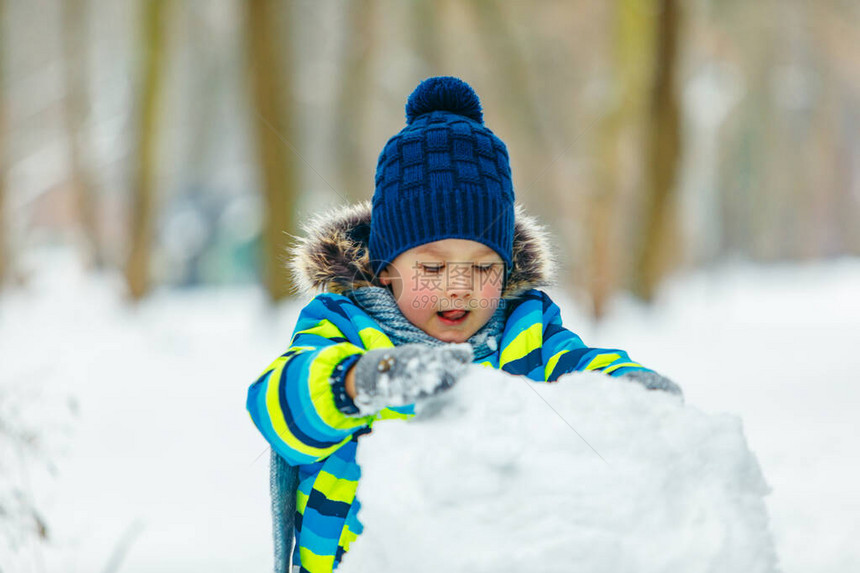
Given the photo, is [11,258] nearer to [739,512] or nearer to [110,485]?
[110,485]

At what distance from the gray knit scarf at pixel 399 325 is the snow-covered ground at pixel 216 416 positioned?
53 cm

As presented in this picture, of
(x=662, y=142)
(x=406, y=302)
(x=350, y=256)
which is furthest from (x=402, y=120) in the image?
(x=406, y=302)

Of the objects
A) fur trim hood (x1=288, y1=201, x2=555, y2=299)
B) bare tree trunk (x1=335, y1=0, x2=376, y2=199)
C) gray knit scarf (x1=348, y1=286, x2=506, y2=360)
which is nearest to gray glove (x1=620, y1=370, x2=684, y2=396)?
gray knit scarf (x1=348, y1=286, x2=506, y2=360)

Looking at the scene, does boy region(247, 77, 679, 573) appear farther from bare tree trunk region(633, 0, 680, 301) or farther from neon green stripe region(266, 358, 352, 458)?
bare tree trunk region(633, 0, 680, 301)

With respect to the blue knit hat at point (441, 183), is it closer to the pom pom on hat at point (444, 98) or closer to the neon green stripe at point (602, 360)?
the pom pom on hat at point (444, 98)

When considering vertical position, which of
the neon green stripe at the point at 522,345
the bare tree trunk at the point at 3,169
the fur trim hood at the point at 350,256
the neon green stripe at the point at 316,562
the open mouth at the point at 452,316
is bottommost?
the neon green stripe at the point at 316,562

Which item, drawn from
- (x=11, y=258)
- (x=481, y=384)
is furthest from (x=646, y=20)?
(x=11, y=258)

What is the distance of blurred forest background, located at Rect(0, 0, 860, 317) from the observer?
6.88 meters

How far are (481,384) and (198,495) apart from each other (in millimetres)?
2178

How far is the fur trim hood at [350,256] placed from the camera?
189 centimetres

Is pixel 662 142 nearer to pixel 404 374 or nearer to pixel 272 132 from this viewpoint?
pixel 272 132

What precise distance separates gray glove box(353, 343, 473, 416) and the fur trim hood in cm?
61

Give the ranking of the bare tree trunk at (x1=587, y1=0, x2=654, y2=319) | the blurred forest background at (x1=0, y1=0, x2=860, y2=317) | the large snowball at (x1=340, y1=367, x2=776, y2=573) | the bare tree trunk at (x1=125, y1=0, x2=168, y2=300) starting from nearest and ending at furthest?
the large snowball at (x1=340, y1=367, x2=776, y2=573), the bare tree trunk at (x1=587, y1=0, x2=654, y2=319), the blurred forest background at (x1=0, y1=0, x2=860, y2=317), the bare tree trunk at (x1=125, y1=0, x2=168, y2=300)

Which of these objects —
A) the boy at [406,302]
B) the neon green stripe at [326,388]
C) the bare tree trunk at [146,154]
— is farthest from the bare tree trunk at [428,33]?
the neon green stripe at [326,388]
